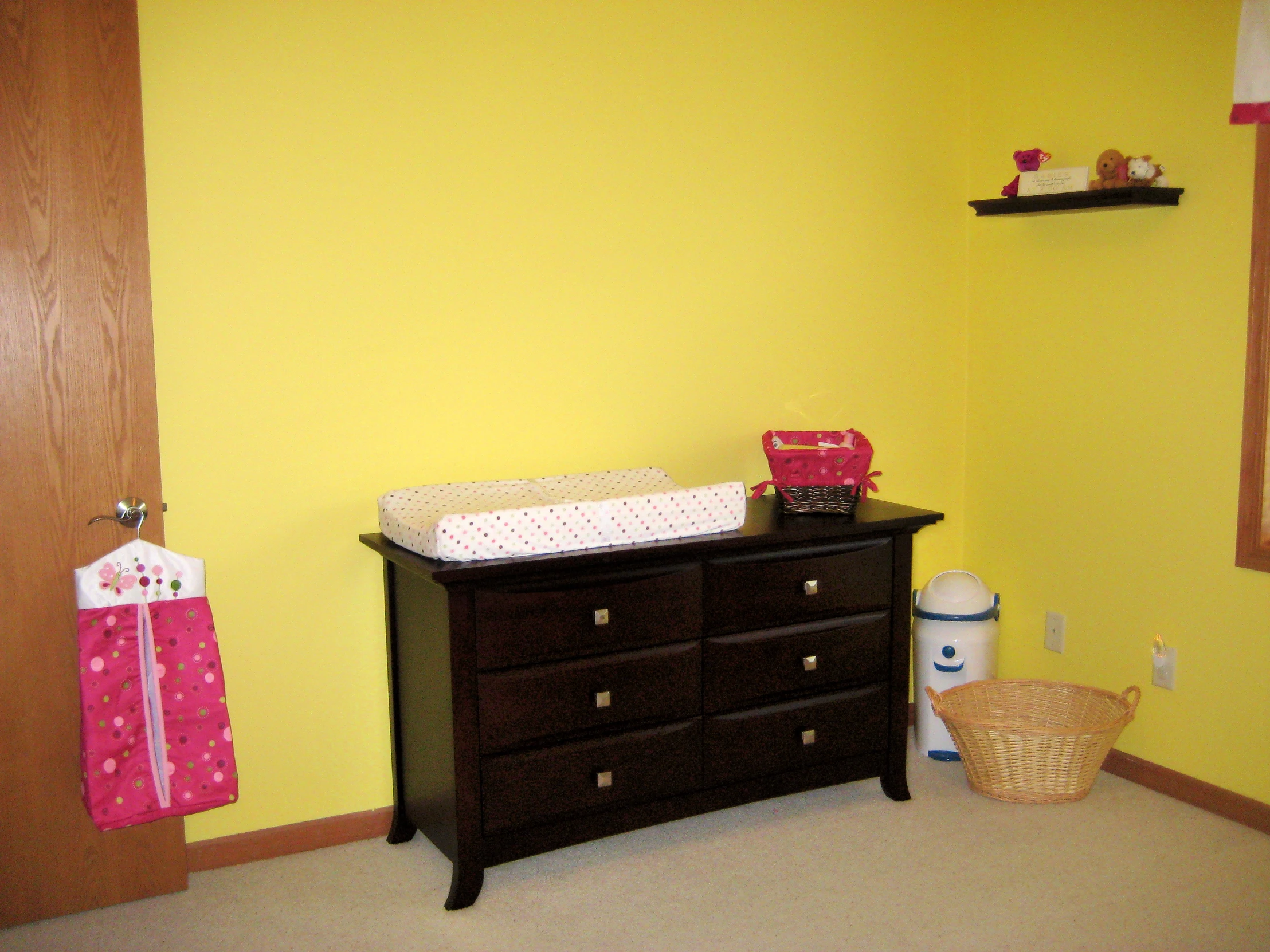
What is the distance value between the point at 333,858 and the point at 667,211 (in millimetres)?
1844

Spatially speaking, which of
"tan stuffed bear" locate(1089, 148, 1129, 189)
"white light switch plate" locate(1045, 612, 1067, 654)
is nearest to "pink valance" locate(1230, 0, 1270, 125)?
"tan stuffed bear" locate(1089, 148, 1129, 189)

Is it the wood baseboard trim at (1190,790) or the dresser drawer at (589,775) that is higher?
the dresser drawer at (589,775)

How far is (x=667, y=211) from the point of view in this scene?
115 inches

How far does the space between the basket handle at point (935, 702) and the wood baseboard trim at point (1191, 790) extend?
0.48 meters

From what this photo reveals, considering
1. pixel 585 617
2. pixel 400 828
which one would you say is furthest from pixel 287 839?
pixel 585 617

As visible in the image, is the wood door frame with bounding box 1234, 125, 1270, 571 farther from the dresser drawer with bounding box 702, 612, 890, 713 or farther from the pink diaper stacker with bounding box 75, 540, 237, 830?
the pink diaper stacker with bounding box 75, 540, 237, 830

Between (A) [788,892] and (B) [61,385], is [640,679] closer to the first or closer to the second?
(A) [788,892]

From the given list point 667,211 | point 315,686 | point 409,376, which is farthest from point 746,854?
point 667,211

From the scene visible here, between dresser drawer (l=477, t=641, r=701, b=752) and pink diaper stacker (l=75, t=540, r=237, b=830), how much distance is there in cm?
59

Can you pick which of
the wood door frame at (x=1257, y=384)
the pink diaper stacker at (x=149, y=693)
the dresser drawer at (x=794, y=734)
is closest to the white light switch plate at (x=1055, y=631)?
the wood door frame at (x=1257, y=384)

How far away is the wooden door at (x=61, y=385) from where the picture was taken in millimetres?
2217

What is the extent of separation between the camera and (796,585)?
2668 millimetres

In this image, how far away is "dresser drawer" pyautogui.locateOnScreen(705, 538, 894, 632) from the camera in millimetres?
2580

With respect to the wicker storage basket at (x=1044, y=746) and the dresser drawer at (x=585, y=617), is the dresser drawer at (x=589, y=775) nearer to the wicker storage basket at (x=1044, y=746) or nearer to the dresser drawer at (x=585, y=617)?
the dresser drawer at (x=585, y=617)
